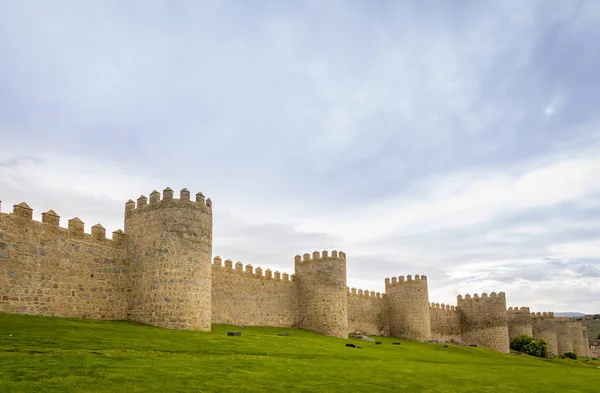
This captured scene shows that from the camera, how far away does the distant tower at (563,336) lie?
7025cm

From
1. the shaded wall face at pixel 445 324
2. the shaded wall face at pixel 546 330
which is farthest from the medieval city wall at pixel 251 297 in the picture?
the shaded wall face at pixel 546 330

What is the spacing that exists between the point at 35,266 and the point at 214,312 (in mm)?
13845

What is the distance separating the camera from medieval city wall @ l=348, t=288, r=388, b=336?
49.9 metres

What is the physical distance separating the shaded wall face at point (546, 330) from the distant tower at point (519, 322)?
2.91 metres

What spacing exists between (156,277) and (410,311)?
33.0 m

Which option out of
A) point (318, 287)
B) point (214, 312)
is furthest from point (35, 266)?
point (318, 287)

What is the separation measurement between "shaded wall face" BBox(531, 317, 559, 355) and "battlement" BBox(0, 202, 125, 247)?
60224 millimetres

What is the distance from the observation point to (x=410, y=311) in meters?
52.4

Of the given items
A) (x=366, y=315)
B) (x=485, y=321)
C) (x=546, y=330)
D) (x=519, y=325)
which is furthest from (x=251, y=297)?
(x=546, y=330)

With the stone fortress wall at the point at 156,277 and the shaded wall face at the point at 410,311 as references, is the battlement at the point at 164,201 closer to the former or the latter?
the stone fortress wall at the point at 156,277

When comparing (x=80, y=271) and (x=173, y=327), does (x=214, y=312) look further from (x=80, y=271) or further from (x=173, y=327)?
(x=80, y=271)

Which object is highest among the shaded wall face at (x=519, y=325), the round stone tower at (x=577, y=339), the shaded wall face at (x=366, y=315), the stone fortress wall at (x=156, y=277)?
the stone fortress wall at (x=156, y=277)

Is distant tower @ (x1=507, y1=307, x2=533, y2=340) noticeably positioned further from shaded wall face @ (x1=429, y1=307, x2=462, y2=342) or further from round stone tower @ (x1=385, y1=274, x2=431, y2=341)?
round stone tower @ (x1=385, y1=274, x2=431, y2=341)

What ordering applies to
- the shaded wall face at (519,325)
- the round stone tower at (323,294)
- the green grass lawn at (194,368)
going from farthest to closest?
the shaded wall face at (519,325), the round stone tower at (323,294), the green grass lawn at (194,368)
